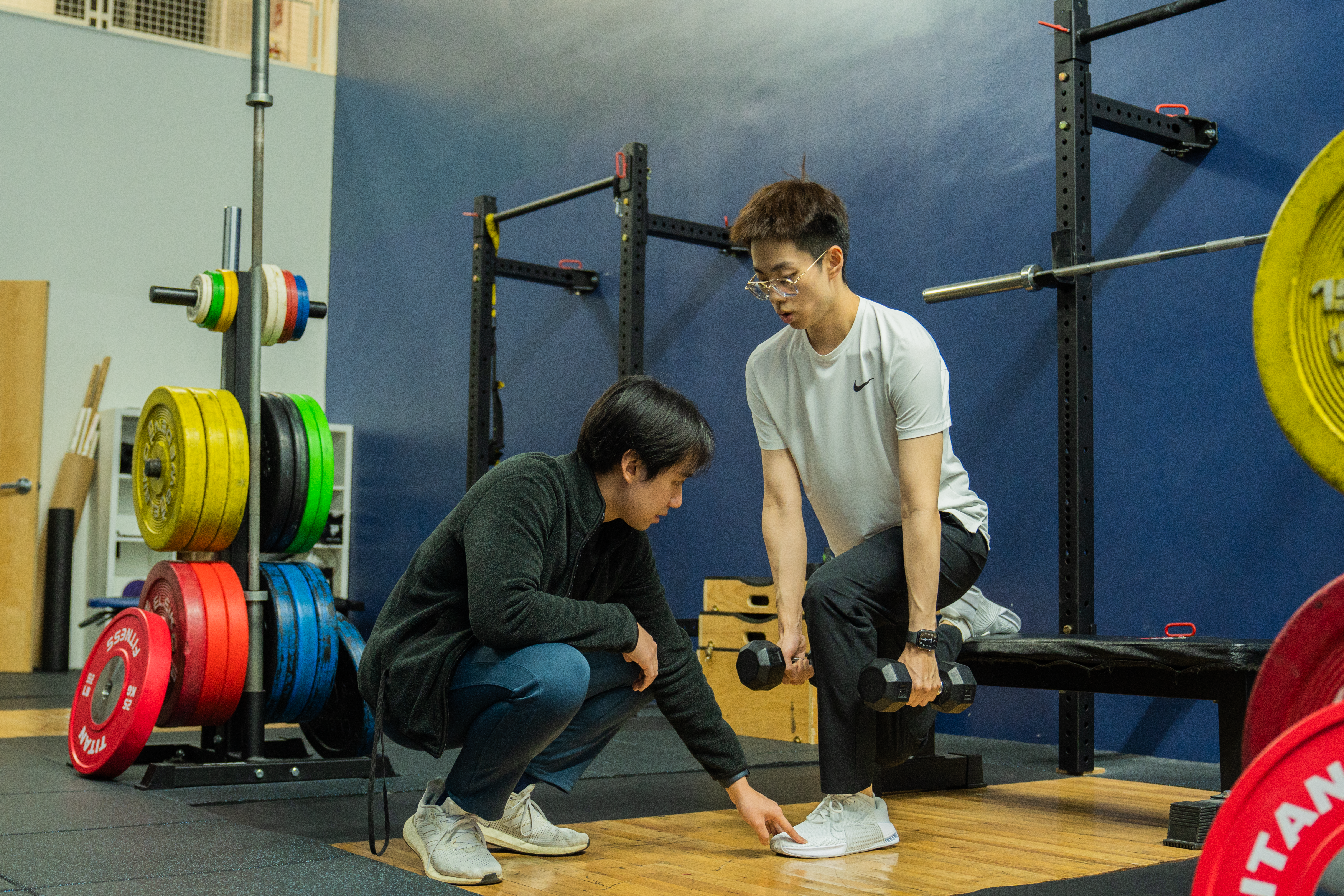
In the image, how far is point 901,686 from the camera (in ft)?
6.15

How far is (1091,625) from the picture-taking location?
2.92 meters

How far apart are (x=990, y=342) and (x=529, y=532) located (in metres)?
2.28

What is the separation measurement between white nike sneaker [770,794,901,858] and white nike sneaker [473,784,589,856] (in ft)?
1.05

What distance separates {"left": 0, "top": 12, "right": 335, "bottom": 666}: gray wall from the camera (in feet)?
21.0

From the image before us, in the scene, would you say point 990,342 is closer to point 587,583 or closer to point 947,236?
point 947,236

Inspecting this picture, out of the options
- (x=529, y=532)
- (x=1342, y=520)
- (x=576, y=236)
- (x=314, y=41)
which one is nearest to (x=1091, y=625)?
(x=1342, y=520)

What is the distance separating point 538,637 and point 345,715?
1.41 m

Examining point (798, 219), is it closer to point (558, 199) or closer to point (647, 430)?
point (647, 430)

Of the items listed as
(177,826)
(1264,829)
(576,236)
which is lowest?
(177,826)

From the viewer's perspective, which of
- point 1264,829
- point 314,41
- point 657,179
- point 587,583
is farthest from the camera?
point 314,41

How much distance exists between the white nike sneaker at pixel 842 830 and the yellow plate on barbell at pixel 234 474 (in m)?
1.42

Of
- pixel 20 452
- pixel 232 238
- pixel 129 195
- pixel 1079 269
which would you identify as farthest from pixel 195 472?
pixel 129 195

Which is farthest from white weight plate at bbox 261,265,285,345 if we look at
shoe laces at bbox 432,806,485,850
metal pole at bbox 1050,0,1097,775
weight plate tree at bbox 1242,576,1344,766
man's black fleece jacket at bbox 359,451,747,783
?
weight plate tree at bbox 1242,576,1344,766

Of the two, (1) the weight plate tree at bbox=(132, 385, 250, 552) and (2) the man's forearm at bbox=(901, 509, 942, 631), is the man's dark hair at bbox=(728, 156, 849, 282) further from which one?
(1) the weight plate tree at bbox=(132, 385, 250, 552)
